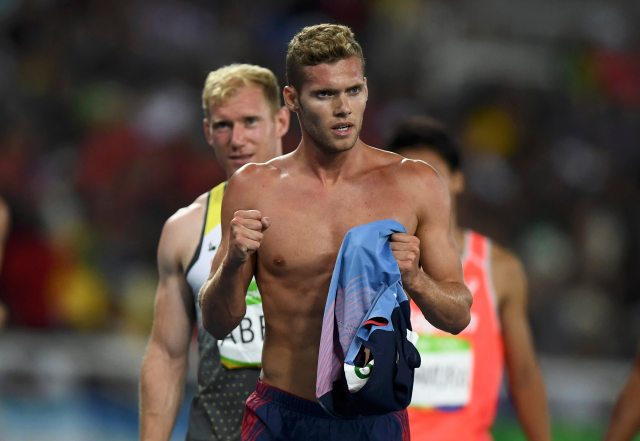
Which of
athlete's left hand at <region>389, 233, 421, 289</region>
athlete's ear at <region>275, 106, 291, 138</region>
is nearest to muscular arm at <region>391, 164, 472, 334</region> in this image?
athlete's left hand at <region>389, 233, 421, 289</region>

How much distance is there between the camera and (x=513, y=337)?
5.88m

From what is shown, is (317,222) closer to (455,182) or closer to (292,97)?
(292,97)

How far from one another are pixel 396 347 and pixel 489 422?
6.78ft

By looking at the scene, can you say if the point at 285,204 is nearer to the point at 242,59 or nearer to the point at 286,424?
the point at 286,424

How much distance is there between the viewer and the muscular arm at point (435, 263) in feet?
12.7

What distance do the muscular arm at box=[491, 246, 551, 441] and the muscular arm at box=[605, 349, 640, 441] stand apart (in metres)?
0.39

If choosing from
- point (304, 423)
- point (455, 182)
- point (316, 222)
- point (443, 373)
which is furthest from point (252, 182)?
point (455, 182)

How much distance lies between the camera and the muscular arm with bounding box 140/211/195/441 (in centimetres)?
516

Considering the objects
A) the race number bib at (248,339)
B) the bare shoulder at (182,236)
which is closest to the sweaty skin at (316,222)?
the race number bib at (248,339)

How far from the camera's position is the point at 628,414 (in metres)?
5.52

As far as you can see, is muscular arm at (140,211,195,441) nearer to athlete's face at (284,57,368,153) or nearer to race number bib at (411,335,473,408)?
race number bib at (411,335,473,408)

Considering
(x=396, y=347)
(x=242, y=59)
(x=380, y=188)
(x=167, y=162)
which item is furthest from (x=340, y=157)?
(x=242, y=59)

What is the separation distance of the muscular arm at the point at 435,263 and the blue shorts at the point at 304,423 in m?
0.37

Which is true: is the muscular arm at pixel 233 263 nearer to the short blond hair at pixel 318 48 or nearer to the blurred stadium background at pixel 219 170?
the short blond hair at pixel 318 48
